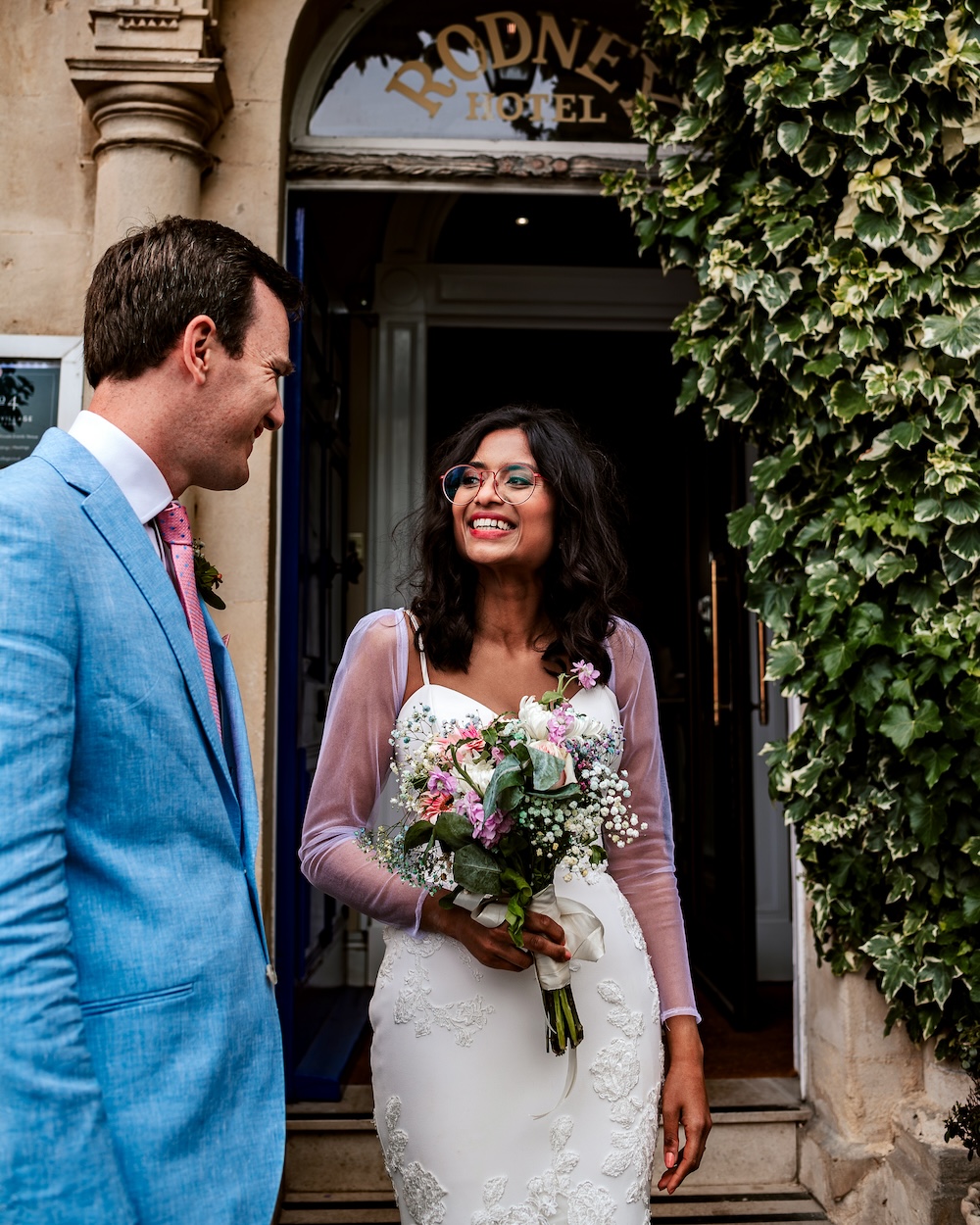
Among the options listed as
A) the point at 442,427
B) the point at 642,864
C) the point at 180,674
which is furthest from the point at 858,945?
the point at 442,427

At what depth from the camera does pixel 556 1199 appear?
1.88 meters

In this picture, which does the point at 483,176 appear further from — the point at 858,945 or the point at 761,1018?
the point at 761,1018

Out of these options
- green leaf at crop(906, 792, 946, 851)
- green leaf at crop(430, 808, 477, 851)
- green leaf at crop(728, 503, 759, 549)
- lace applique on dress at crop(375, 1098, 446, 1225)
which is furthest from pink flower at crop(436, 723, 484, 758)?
green leaf at crop(728, 503, 759, 549)

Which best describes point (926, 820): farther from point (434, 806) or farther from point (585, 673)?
point (434, 806)

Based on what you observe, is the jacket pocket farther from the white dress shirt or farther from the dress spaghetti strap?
the dress spaghetti strap

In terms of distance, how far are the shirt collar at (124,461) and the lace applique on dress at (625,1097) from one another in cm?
119

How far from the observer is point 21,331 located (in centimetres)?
372

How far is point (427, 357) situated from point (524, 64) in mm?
2213

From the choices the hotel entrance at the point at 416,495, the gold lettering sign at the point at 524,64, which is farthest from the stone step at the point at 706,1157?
the gold lettering sign at the point at 524,64

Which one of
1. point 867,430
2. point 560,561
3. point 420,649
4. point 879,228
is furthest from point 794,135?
point 420,649

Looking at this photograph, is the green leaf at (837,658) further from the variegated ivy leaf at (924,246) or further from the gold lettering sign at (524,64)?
the gold lettering sign at (524,64)

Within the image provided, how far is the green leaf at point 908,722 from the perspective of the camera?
324 cm

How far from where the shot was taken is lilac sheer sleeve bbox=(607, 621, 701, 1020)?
2143 mm

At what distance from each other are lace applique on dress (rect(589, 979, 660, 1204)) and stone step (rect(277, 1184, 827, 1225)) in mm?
1924
